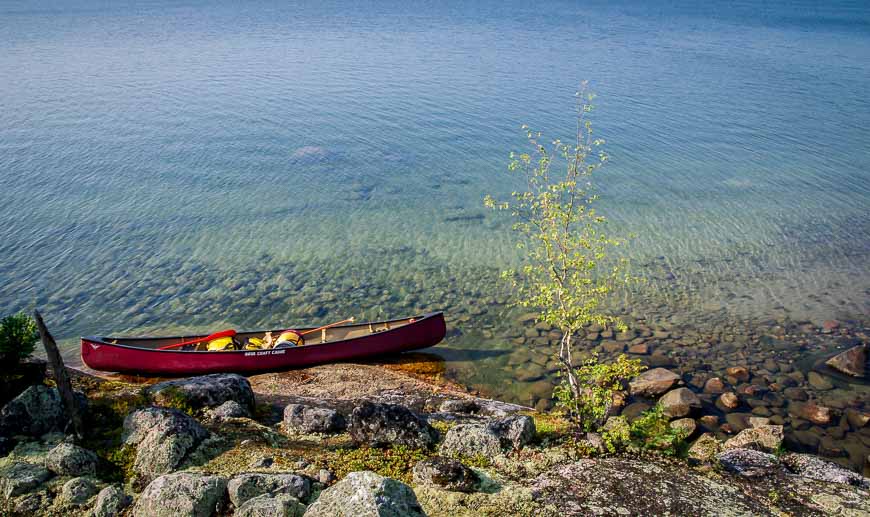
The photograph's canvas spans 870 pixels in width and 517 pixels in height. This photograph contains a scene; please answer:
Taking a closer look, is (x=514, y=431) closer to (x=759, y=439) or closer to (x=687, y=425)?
(x=687, y=425)

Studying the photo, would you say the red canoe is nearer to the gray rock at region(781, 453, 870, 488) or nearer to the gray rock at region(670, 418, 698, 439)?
the gray rock at region(670, 418, 698, 439)

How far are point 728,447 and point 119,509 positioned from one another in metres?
15.3

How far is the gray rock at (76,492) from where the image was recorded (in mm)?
11305

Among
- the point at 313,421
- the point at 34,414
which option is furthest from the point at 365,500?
the point at 34,414

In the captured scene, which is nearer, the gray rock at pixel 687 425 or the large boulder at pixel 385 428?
the large boulder at pixel 385 428

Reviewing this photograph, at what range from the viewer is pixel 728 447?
55.6 feet

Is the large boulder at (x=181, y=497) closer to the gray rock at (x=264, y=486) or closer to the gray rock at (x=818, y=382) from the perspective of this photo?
the gray rock at (x=264, y=486)

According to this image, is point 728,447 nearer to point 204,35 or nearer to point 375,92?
point 375,92

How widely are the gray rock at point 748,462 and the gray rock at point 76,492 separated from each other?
13603 mm

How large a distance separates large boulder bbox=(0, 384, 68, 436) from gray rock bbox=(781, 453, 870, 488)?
57.1 ft

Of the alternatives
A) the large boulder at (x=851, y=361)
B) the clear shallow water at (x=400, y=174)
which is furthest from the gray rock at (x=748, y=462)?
the clear shallow water at (x=400, y=174)

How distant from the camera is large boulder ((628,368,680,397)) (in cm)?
2038

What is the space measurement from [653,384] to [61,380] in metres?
17.3

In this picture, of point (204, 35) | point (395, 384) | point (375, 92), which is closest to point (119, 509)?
point (395, 384)
